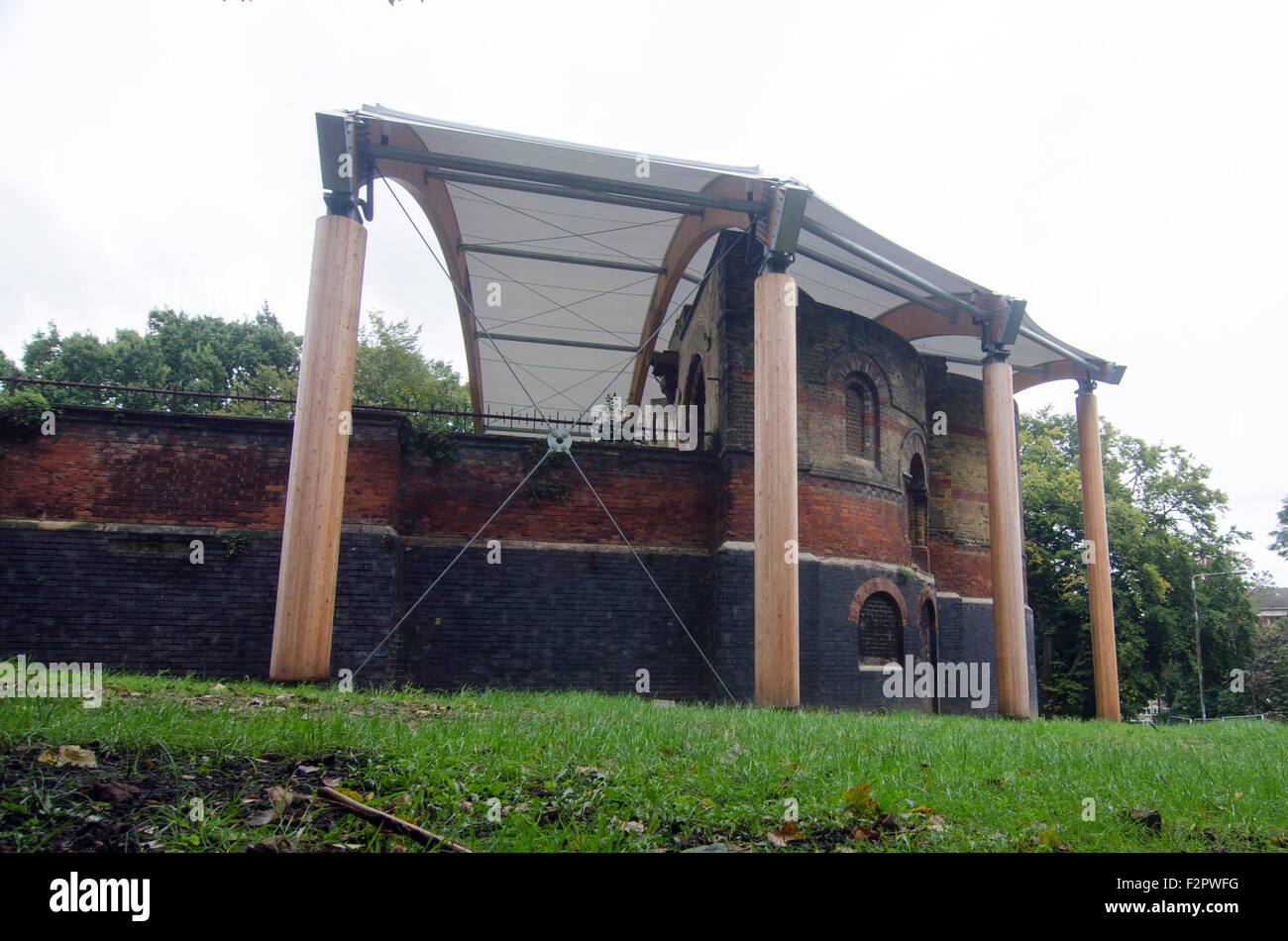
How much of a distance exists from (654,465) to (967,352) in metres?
9.38

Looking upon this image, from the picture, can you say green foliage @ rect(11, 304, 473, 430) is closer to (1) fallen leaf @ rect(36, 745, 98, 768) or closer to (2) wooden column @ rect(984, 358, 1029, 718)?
(2) wooden column @ rect(984, 358, 1029, 718)

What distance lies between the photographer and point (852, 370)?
14320 mm

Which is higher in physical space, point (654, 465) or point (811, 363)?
point (811, 363)

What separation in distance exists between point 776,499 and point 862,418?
614 cm

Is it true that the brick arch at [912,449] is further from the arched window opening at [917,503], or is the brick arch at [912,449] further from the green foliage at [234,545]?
the green foliage at [234,545]

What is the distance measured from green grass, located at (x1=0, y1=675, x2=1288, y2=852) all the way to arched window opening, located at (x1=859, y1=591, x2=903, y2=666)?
768 centimetres

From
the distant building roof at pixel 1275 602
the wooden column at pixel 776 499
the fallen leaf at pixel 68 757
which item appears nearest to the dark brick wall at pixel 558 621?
the wooden column at pixel 776 499

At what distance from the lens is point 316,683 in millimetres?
8008

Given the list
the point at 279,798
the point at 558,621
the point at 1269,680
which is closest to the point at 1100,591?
the point at 558,621

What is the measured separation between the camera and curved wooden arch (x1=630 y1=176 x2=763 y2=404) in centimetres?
1100

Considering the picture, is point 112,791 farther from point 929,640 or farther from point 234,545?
point 929,640

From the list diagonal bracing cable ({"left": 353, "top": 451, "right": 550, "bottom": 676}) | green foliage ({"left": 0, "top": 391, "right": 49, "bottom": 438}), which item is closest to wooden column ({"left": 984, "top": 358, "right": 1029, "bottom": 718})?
diagonal bracing cable ({"left": 353, "top": 451, "right": 550, "bottom": 676})
